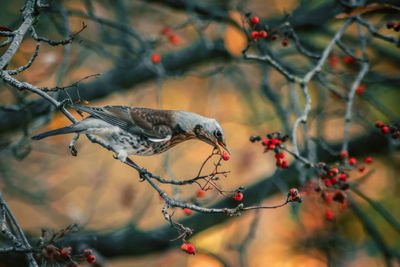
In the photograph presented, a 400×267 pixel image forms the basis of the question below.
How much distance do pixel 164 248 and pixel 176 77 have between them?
2218 millimetres

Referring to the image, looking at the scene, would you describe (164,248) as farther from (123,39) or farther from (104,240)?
(123,39)

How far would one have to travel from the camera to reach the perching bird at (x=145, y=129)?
345cm

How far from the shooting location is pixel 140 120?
12.0 ft

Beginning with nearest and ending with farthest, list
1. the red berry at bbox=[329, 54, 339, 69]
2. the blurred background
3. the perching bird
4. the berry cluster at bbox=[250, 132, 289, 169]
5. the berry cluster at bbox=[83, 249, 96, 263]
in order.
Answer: the berry cluster at bbox=[83, 249, 96, 263], the berry cluster at bbox=[250, 132, 289, 169], the perching bird, the blurred background, the red berry at bbox=[329, 54, 339, 69]

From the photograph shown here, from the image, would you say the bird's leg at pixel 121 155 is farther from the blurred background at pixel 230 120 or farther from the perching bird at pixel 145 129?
the blurred background at pixel 230 120

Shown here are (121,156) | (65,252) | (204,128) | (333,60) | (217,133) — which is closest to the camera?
(65,252)

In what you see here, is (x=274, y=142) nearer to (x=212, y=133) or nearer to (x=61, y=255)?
(x=212, y=133)

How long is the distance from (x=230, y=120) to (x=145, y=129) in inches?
89.0

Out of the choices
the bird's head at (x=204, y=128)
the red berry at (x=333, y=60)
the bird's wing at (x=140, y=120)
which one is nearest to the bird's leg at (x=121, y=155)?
the bird's wing at (x=140, y=120)

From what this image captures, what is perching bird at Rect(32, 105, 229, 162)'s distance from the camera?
136 inches

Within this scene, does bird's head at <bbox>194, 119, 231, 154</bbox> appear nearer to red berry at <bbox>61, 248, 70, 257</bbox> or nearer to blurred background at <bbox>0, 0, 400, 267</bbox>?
blurred background at <bbox>0, 0, 400, 267</bbox>

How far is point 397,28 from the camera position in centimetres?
312

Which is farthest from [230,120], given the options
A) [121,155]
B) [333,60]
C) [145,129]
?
[121,155]

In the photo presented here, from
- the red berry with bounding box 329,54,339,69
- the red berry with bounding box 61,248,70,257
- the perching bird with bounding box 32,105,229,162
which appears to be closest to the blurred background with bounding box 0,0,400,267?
the red berry with bounding box 329,54,339,69
